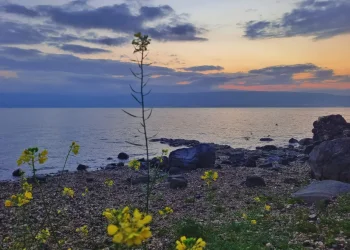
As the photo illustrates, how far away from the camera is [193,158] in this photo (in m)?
26.0

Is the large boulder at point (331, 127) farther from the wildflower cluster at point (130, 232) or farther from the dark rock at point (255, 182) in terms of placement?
the wildflower cluster at point (130, 232)

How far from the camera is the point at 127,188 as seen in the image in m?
19.2

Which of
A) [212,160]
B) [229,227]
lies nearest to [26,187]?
[229,227]

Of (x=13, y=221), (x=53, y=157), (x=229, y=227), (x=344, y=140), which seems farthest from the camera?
(x=53, y=157)

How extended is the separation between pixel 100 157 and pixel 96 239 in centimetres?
3019

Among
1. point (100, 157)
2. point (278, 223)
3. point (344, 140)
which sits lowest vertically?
point (100, 157)

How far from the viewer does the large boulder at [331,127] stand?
38.4 metres

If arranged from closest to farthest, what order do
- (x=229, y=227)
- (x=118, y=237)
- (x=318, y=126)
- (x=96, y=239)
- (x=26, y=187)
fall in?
1. (x=118, y=237)
2. (x=26, y=187)
3. (x=229, y=227)
4. (x=96, y=239)
5. (x=318, y=126)

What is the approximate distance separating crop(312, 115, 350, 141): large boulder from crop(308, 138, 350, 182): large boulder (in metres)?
23.1

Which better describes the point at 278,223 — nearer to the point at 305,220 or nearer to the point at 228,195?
the point at 305,220

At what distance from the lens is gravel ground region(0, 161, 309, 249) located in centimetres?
996

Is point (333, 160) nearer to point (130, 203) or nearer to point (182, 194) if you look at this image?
point (182, 194)

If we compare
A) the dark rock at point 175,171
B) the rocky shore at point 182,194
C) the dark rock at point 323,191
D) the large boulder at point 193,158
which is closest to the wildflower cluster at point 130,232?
the rocky shore at point 182,194

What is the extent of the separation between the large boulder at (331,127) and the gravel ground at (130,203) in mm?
20930
